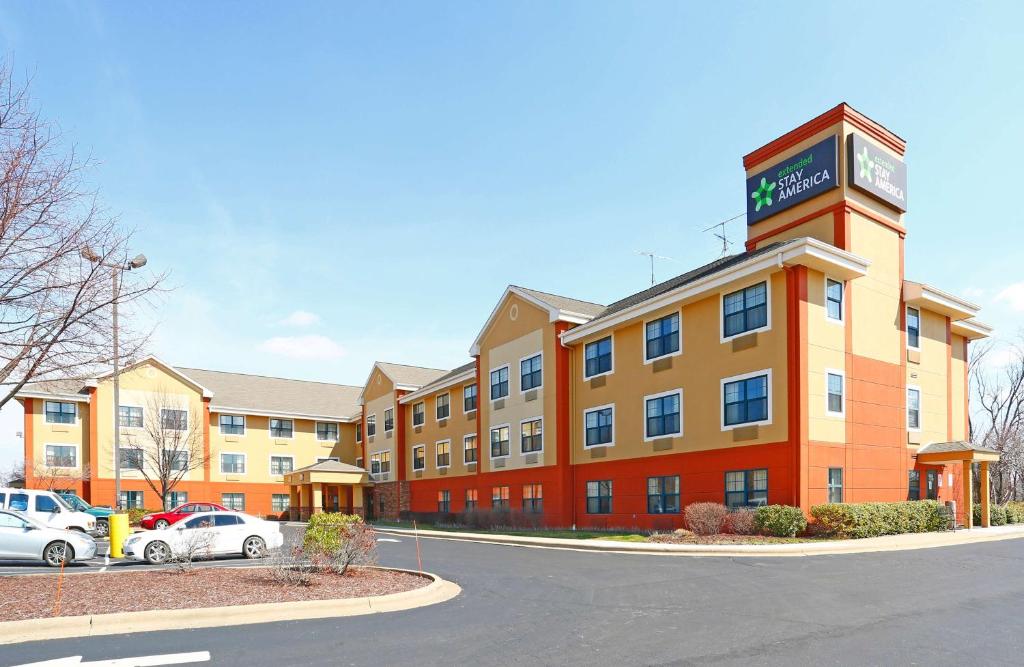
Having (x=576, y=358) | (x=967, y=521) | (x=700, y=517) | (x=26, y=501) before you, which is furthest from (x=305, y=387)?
(x=967, y=521)

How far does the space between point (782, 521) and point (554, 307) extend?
16780mm

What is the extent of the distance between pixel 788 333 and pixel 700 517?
6970mm

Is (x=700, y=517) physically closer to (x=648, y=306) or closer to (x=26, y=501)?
(x=648, y=306)

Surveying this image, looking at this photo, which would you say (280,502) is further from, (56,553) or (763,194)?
(763,194)

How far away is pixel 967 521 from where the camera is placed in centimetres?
2906

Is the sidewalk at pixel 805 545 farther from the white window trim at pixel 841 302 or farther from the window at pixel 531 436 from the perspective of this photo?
the window at pixel 531 436

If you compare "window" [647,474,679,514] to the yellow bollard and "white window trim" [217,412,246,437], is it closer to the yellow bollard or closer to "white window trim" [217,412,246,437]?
the yellow bollard

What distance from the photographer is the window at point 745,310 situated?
27.6 meters

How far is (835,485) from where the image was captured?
2648 cm

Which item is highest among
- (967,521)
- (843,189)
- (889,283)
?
(843,189)

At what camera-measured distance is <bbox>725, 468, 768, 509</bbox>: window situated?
26672 mm

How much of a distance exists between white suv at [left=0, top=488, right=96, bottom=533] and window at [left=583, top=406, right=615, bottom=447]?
20666 millimetres

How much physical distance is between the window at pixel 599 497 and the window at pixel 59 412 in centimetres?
3595

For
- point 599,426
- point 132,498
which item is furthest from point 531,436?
point 132,498
